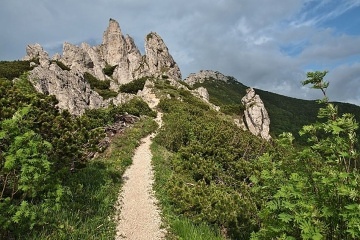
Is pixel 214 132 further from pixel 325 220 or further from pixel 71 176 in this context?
pixel 325 220

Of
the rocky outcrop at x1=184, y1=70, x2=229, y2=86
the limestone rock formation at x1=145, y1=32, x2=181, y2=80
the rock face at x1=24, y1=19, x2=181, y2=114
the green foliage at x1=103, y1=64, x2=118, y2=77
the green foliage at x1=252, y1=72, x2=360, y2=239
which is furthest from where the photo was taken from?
the rocky outcrop at x1=184, y1=70, x2=229, y2=86

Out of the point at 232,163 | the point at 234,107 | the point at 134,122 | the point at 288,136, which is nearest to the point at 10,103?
the point at 288,136

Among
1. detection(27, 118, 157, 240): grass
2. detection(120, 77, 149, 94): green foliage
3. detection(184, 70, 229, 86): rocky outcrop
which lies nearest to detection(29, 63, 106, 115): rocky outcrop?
detection(27, 118, 157, 240): grass

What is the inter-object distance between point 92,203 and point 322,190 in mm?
8923

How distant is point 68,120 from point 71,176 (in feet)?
9.41

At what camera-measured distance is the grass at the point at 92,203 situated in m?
9.20

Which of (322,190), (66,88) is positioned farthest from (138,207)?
(66,88)

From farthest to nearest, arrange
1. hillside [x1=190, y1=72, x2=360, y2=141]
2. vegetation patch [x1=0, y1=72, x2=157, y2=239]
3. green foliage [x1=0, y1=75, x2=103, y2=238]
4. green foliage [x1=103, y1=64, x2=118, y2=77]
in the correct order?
hillside [x1=190, y1=72, x2=360, y2=141]
green foliage [x1=103, y1=64, x2=118, y2=77]
vegetation patch [x1=0, y1=72, x2=157, y2=239]
green foliage [x1=0, y1=75, x2=103, y2=238]

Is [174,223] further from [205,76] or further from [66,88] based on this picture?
[205,76]

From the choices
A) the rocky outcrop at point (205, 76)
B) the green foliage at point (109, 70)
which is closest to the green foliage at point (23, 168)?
the green foliage at point (109, 70)

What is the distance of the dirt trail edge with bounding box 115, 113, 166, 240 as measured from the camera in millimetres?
10930

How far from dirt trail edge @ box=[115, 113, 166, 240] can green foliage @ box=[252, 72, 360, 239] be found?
5.82 metres

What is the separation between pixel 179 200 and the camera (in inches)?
525

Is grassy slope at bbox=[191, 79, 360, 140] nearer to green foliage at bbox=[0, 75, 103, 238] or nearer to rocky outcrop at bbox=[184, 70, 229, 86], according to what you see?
rocky outcrop at bbox=[184, 70, 229, 86]
